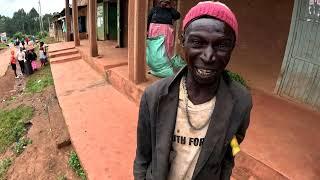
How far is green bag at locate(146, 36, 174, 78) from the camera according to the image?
5613 mm

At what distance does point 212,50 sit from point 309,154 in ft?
9.02

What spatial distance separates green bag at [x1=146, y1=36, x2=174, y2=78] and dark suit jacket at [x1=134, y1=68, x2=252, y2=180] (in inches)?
164

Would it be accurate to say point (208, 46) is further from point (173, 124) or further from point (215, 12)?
point (173, 124)

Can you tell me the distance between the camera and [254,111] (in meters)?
4.63

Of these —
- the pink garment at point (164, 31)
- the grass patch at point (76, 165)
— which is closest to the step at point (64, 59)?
the pink garment at point (164, 31)

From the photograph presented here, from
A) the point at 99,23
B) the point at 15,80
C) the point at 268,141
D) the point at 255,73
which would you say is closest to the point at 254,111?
the point at 268,141

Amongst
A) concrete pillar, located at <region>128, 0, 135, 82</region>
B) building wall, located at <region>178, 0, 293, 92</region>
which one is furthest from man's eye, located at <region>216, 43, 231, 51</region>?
concrete pillar, located at <region>128, 0, 135, 82</region>

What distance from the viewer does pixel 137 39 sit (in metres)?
5.65

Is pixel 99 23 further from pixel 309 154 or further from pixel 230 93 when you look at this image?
pixel 230 93

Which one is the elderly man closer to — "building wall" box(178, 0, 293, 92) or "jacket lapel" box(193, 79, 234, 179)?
"jacket lapel" box(193, 79, 234, 179)

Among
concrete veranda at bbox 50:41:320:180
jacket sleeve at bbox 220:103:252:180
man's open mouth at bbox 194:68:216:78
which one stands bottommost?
concrete veranda at bbox 50:41:320:180

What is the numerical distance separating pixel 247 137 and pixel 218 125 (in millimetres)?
2566

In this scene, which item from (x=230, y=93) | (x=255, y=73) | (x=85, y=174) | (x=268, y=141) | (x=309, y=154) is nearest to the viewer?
(x=230, y=93)

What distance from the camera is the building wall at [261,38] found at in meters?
5.22
